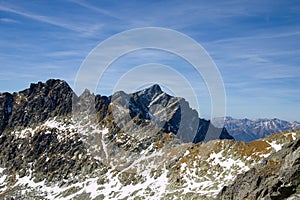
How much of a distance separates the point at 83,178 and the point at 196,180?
88.6 meters

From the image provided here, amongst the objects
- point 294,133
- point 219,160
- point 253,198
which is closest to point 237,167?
point 219,160

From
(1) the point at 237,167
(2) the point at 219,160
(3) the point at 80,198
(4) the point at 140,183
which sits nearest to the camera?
(1) the point at 237,167

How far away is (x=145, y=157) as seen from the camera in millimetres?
184250

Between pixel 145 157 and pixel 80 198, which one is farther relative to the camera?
pixel 145 157

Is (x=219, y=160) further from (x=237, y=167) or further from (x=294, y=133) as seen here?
(x=294, y=133)

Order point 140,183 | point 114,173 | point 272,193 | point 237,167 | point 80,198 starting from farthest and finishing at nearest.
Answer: point 114,173, point 80,198, point 140,183, point 237,167, point 272,193

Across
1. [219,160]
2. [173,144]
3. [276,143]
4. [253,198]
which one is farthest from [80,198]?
[253,198]

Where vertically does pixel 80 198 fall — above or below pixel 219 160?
below

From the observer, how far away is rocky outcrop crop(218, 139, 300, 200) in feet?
153

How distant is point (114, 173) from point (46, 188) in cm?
5081

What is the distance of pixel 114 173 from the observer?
177625 millimetres

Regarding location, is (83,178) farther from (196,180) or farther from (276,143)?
(276,143)

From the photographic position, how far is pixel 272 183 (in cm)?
5119

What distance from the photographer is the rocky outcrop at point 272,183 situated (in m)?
46.6
